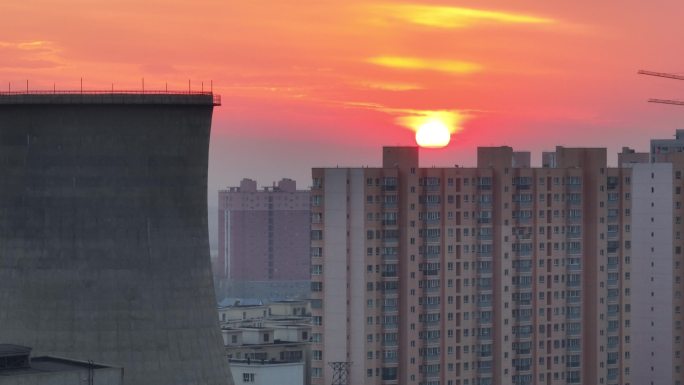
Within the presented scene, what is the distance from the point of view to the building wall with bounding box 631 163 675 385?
104688 mm

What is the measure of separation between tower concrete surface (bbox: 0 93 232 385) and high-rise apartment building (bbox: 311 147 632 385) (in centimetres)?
3796

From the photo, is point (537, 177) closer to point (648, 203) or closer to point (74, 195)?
point (648, 203)

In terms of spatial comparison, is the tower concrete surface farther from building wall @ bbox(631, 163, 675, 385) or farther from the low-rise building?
building wall @ bbox(631, 163, 675, 385)

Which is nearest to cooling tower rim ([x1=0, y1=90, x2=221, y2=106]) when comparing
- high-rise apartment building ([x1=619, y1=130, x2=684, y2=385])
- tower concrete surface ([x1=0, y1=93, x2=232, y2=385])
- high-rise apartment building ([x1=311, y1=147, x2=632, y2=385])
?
tower concrete surface ([x1=0, y1=93, x2=232, y2=385])

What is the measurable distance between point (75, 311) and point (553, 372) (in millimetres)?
49986

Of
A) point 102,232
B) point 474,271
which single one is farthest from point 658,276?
point 102,232

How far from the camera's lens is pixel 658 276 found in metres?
105

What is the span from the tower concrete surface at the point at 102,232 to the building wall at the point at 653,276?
57919 millimetres

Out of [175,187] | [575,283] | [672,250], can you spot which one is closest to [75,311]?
[175,187]

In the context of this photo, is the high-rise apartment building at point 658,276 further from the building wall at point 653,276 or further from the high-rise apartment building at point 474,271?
the high-rise apartment building at point 474,271

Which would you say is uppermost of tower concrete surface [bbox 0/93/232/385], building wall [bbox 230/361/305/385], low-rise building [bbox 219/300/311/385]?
→ tower concrete surface [bbox 0/93/232/385]

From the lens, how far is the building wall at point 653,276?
10469 centimetres

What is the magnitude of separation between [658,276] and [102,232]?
60574 millimetres

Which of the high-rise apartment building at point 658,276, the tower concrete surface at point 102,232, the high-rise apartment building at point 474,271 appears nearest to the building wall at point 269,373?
the high-rise apartment building at point 474,271
